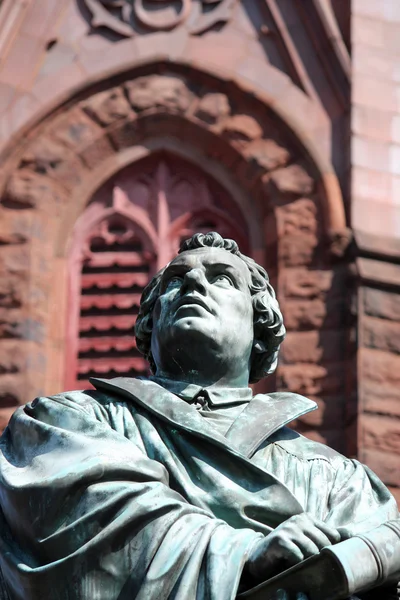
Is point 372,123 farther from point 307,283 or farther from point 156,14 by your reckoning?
point 156,14

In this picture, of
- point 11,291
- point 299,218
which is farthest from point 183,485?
point 299,218

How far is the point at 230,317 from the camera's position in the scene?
660 cm

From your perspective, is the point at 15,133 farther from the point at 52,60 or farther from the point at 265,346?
the point at 265,346

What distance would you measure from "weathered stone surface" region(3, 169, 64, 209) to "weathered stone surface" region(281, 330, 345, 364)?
6.60 ft

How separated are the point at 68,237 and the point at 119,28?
1.43 meters

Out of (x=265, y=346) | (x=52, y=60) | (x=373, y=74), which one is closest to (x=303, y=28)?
(x=373, y=74)

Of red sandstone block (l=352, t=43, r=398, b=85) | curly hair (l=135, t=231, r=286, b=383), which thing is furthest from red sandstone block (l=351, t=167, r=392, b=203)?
curly hair (l=135, t=231, r=286, b=383)

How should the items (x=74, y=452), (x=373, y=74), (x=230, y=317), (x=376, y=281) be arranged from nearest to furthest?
1. (x=74, y=452)
2. (x=230, y=317)
3. (x=376, y=281)
4. (x=373, y=74)

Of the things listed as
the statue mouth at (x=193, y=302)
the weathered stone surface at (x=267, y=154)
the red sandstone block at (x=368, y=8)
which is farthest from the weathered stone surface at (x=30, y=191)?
the statue mouth at (x=193, y=302)

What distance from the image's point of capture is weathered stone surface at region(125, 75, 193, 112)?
14922 mm

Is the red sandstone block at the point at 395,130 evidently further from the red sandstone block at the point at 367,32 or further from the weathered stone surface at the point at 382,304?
the weathered stone surface at the point at 382,304

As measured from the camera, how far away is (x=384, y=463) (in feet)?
42.4

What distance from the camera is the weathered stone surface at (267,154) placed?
14.8m

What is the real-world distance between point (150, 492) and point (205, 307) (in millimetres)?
897
